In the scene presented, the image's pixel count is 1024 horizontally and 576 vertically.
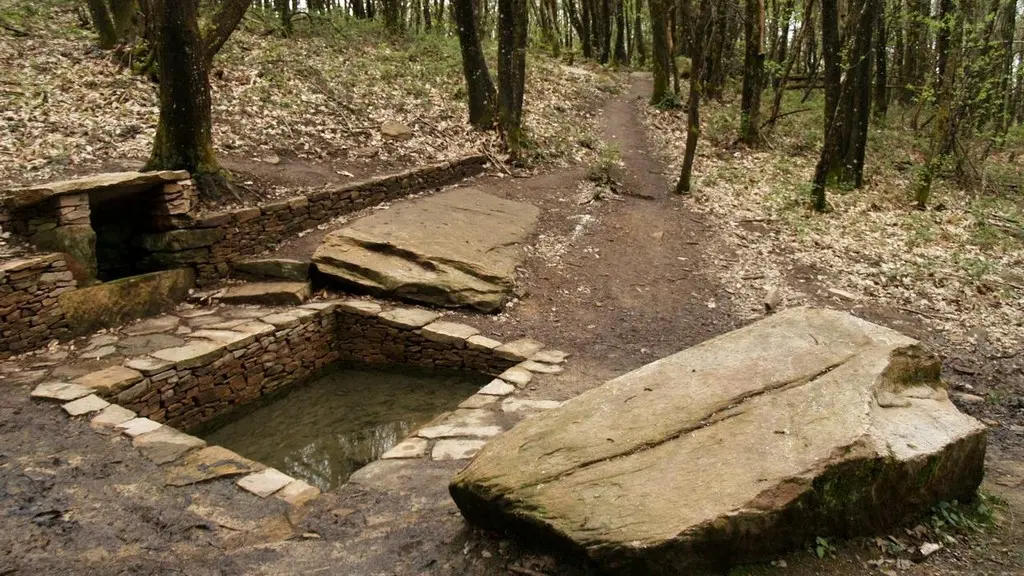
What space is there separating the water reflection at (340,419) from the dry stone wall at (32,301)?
1898mm

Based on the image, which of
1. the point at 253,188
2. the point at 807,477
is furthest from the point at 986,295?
the point at 253,188

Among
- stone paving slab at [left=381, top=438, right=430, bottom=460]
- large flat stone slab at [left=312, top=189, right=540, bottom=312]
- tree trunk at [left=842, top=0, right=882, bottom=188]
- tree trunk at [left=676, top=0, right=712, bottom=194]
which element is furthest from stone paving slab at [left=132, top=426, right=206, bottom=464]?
tree trunk at [left=842, top=0, right=882, bottom=188]

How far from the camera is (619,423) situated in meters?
3.41

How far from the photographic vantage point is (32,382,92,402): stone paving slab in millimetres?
5152

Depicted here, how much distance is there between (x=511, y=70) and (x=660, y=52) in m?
8.08

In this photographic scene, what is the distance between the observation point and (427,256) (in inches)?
315

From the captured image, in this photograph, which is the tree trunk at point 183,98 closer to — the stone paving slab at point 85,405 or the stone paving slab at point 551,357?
the stone paving slab at point 85,405

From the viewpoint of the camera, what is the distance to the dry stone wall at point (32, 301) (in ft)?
18.9

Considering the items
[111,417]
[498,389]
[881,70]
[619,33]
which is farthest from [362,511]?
[619,33]

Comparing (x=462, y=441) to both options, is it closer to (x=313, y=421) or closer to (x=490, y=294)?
(x=313, y=421)

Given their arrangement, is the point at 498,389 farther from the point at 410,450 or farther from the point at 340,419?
the point at 340,419

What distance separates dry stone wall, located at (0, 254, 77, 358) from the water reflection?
6.23 ft

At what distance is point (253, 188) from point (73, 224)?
8.64 feet

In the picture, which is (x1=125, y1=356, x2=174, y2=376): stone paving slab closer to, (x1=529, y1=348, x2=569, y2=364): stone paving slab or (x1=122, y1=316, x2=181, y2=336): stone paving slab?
(x1=122, y1=316, x2=181, y2=336): stone paving slab
